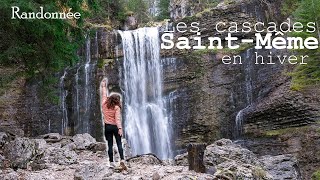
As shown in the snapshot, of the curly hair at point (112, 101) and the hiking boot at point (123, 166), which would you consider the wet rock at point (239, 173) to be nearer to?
the hiking boot at point (123, 166)

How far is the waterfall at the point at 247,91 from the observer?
66.5 ft

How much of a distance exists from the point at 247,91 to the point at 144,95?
6259mm

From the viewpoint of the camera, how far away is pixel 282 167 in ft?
39.3

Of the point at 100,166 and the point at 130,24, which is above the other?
the point at 130,24

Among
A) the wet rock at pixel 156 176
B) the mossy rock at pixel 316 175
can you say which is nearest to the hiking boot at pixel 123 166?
the wet rock at pixel 156 176

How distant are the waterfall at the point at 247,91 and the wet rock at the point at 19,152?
1364 centimetres

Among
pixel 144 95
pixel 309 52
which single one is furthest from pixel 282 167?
pixel 144 95

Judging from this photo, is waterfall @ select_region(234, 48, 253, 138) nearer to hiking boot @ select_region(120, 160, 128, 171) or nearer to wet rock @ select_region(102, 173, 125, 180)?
hiking boot @ select_region(120, 160, 128, 171)

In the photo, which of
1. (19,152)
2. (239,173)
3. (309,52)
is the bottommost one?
(239,173)

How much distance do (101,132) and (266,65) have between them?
10.5 metres

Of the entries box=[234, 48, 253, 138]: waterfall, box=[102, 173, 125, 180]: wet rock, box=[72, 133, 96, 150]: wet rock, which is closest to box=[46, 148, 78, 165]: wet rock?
box=[72, 133, 96, 150]: wet rock

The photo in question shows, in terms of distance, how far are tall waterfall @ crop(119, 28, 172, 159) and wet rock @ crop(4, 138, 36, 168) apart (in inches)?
499

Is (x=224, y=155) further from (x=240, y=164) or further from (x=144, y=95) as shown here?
(x=144, y=95)

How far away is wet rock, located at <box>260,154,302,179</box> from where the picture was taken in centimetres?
1131
